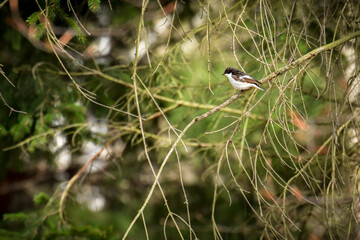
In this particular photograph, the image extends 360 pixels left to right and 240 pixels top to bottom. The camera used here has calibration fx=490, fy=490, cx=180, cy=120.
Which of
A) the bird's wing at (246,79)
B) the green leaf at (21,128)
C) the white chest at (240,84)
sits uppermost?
the bird's wing at (246,79)

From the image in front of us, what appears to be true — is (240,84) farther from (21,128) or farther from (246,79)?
(21,128)

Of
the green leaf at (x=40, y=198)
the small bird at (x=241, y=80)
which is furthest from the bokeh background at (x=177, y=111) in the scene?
the small bird at (x=241, y=80)

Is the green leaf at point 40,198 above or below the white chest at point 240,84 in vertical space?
below

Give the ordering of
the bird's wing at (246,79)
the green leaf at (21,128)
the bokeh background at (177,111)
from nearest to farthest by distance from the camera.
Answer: the bokeh background at (177,111), the bird's wing at (246,79), the green leaf at (21,128)

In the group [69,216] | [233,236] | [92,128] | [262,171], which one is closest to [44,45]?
[92,128]

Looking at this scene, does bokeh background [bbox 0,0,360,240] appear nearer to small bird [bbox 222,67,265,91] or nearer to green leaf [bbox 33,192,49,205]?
green leaf [bbox 33,192,49,205]

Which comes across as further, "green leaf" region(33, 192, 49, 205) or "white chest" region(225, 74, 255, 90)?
"green leaf" region(33, 192, 49, 205)

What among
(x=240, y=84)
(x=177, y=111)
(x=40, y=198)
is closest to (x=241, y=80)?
(x=240, y=84)

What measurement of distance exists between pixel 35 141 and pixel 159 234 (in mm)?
3204

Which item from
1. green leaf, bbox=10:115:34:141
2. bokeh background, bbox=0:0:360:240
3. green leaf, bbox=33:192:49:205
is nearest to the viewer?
bokeh background, bbox=0:0:360:240

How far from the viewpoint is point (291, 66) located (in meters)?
2.50

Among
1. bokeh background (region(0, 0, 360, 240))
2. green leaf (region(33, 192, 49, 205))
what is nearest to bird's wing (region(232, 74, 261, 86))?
bokeh background (region(0, 0, 360, 240))

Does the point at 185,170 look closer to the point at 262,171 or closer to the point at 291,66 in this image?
the point at 262,171

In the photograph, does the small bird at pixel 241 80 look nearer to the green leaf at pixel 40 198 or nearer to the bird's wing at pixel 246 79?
the bird's wing at pixel 246 79
